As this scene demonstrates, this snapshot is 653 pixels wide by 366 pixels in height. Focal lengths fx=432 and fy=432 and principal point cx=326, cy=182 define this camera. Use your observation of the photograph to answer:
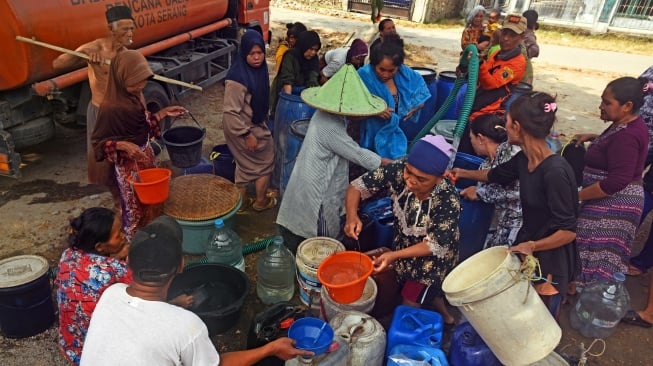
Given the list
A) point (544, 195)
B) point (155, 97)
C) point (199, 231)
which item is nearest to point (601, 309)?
point (544, 195)

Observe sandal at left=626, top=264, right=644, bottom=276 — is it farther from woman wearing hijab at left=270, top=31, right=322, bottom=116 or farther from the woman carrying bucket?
woman wearing hijab at left=270, top=31, right=322, bottom=116

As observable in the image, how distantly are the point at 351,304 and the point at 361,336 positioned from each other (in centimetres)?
30

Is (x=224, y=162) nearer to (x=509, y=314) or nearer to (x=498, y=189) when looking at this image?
(x=498, y=189)

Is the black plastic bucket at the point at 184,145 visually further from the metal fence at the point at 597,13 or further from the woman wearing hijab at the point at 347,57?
the metal fence at the point at 597,13

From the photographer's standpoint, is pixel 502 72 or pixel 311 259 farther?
pixel 502 72

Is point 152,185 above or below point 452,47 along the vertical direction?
above

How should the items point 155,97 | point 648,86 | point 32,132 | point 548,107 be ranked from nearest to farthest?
point 548,107 < point 648,86 < point 32,132 < point 155,97

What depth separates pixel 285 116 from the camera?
4703mm

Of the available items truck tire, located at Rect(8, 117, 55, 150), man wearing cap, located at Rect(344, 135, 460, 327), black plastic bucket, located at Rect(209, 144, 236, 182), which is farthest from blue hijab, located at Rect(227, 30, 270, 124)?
truck tire, located at Rect(8, 117, 55, 150)

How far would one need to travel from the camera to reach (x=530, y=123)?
109 inches

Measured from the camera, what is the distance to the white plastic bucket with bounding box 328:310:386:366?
2.69 m

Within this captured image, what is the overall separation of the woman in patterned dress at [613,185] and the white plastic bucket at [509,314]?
4.92 ft

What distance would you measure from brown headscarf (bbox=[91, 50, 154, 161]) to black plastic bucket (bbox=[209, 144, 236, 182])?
154 centimetres

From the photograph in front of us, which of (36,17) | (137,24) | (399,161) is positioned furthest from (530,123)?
(137,24)
